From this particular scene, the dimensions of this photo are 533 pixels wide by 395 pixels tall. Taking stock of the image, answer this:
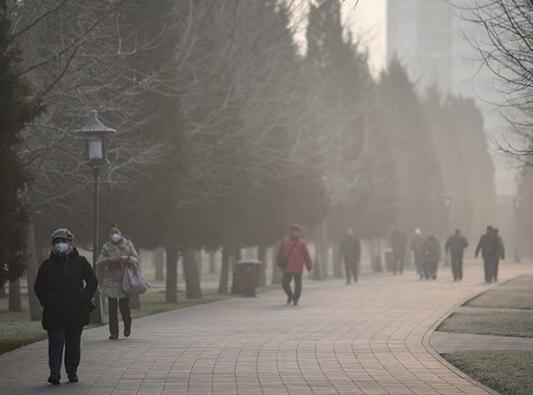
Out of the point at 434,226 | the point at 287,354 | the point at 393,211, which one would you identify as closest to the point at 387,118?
the point at 393,211

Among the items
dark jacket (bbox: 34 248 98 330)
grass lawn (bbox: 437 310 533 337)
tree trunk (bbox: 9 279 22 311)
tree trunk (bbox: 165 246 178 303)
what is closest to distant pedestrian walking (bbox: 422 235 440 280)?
tree trunk (bbox: 165 246 178 303)

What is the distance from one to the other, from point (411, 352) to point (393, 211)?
189 feet

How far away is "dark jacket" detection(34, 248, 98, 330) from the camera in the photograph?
1391 cm

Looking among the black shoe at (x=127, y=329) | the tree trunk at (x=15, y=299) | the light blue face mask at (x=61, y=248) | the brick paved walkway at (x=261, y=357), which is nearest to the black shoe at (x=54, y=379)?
the brick paved walkway at (x=261, y=357)

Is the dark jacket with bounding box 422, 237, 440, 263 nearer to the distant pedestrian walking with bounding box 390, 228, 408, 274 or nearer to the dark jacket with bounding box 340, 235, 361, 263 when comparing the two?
the dark jacket with bounding box 340, 235, 361, 263

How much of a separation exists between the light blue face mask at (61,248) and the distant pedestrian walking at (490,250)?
102ft

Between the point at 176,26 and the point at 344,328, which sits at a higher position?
the point at 176,26

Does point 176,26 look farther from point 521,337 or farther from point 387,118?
point 387,118

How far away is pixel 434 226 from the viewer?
8775cm

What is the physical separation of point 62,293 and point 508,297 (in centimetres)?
2060

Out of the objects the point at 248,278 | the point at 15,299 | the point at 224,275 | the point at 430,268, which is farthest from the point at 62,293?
the point at 430,268

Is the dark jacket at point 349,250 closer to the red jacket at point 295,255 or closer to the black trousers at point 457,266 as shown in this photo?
the black trousers at point 457,266

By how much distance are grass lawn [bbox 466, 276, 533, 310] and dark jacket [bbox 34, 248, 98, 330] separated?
16.2m

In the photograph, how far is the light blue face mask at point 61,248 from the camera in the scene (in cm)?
1407
